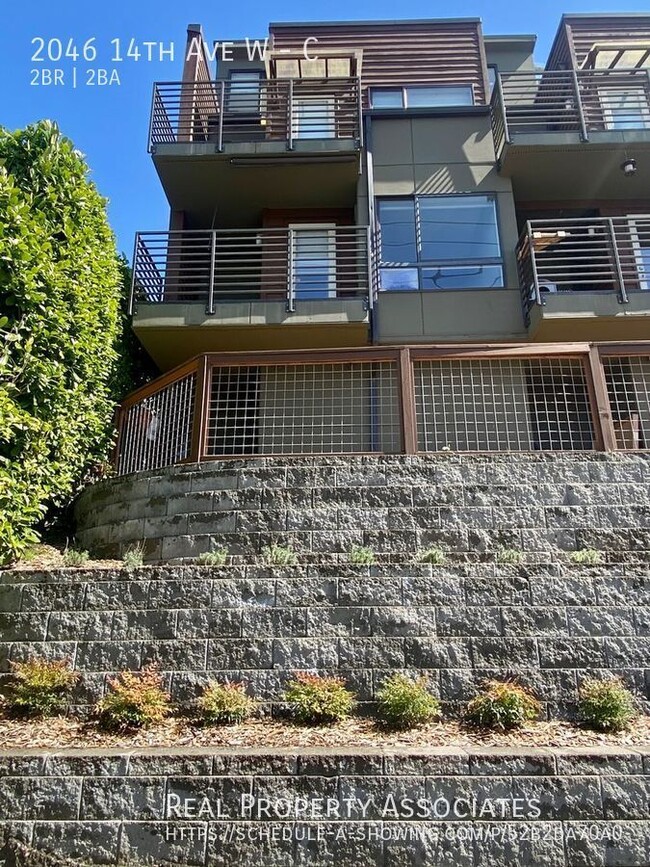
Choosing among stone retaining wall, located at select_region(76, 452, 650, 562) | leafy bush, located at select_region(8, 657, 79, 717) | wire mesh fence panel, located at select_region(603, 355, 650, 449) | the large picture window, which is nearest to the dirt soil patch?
leafy bush, located at select_region(8, 657, 79, 717)

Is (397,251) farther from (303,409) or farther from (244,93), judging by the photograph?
(303,409)

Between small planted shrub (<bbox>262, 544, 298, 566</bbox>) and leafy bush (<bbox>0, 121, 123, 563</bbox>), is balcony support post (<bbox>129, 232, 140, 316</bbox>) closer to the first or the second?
leafy bush (<bbox>0, 121, 123, 563</bbox>)

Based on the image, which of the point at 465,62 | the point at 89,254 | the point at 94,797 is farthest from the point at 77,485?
the point at 465,62

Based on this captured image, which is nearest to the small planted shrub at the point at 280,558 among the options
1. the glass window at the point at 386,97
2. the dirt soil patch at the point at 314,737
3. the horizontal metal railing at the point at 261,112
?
the dirt soil patch at the point at 314,737

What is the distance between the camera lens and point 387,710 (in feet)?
15.7

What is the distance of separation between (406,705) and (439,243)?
8.78 meters

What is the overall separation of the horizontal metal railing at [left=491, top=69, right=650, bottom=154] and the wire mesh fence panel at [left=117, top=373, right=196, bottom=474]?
765 cm

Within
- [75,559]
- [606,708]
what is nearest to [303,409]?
[75,559]

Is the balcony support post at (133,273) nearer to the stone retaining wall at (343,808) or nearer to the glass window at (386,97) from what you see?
the glass window at (386,97)

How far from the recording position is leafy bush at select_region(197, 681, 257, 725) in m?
4.89

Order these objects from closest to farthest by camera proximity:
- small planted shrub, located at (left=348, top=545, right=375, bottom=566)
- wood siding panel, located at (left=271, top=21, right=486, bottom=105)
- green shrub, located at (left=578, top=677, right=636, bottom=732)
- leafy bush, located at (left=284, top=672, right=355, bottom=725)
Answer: green shrub, located at (left=578, top=677, right=636, bottom=732) → leafy bush, located at (left=284, top=672, right=355, bottom=725) → small planted shrub, located at (left=348, top=545, right=375, bottom=566) → wood siding panel, located at (left=271, top=21, right=486, bottom=105)

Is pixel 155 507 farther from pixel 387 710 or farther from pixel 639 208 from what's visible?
pixel 639 208

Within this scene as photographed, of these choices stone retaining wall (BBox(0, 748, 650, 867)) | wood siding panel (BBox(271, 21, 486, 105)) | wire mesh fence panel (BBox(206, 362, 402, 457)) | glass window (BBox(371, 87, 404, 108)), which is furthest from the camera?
wood siding panel (BBox(271, 21, 486, 105))

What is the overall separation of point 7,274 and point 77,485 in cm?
312
